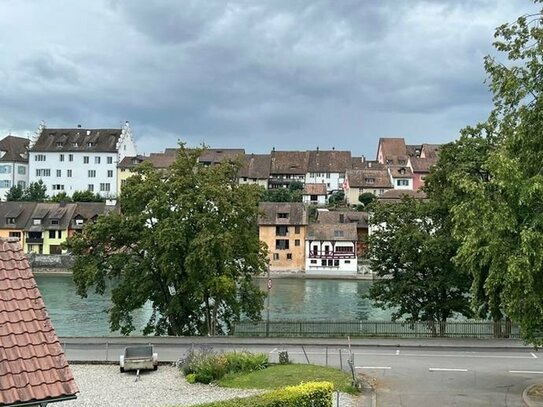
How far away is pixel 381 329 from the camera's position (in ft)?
98.9

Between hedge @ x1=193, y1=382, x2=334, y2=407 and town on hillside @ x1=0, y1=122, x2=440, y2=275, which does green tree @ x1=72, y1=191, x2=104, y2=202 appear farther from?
hedge @ x1=193, y1=382, x2=334, y2=407

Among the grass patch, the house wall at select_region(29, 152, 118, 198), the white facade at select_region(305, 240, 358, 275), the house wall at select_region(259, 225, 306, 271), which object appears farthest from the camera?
the house wall at select_region(29, 152, 118, 198)

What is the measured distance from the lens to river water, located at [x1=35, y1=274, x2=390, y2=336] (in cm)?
4484

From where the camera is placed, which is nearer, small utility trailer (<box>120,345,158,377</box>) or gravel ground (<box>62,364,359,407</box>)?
gravel ground (<box>62,364,359,407</box>)

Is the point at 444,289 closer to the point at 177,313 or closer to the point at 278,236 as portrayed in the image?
the point at 177,313

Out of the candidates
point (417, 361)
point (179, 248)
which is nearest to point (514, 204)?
point (417, 361)

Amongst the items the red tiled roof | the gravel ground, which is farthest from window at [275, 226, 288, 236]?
the red tiled roof

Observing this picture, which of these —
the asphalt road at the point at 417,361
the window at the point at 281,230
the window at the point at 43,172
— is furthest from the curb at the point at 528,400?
the window at the point at 43,172

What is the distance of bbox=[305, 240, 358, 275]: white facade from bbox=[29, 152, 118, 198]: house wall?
44.2 metres

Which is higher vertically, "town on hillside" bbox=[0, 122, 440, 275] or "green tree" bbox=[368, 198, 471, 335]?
"town on hillside" bbox=[0, 122, 440, 275]

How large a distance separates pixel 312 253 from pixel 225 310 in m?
55.2

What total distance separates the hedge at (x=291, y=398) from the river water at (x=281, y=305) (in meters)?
20.9

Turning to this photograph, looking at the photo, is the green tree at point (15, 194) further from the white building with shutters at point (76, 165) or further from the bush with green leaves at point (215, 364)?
the bush with green leaves at point (215, 364)

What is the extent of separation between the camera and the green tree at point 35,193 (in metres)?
106
